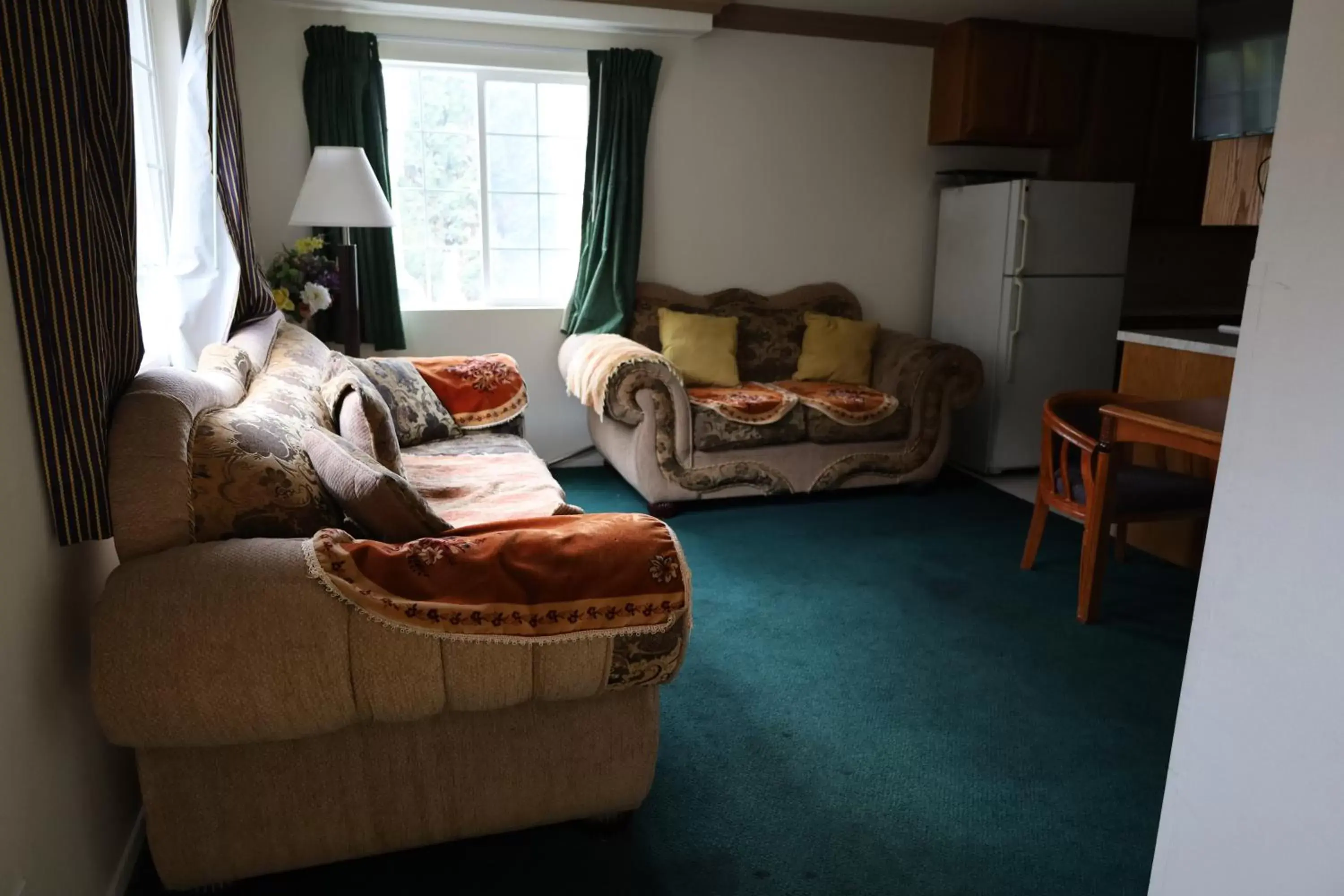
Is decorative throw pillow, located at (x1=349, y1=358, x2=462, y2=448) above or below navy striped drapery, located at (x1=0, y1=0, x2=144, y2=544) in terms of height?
below

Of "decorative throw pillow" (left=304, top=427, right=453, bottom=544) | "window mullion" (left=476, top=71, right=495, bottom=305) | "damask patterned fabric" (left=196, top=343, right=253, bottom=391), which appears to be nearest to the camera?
"decorative throw pillow" (left=304, top=427, right=453, bottom=544)

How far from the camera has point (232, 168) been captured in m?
2.95

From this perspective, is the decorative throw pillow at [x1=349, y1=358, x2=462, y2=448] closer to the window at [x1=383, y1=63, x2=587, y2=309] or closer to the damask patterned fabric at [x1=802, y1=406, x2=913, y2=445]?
the window at [x1=383, y1=63, x2=587, y2=309]

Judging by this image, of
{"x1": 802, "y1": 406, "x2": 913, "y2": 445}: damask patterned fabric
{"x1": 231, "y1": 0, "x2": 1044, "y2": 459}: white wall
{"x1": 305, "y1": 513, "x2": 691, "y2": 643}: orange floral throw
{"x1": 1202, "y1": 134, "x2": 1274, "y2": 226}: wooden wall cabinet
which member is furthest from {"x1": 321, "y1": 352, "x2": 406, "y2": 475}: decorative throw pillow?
{"x1": 1202, "y1": 134, "x2": 1274, "y2": 226}: wooden wall cabinet

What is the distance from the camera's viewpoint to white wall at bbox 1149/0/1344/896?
0.82 metres

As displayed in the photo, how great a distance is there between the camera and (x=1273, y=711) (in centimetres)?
90

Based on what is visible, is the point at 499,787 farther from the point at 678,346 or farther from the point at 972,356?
the point at 972,356

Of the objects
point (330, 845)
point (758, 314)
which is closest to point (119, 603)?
point (330, 845)

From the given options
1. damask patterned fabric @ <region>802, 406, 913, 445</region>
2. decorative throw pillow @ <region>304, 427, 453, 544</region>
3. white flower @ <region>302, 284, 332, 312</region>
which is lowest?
damask patterned fabric @ <region>802, 406, 913, 445</region>

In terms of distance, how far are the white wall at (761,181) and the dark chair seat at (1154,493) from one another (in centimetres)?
228

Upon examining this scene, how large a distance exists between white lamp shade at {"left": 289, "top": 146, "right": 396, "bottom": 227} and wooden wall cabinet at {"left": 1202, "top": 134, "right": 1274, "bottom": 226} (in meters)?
3.14

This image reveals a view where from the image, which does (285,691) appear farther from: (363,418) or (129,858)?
(363,418)

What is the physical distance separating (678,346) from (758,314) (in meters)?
0.58

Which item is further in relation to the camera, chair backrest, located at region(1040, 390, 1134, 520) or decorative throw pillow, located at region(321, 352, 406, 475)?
chair backrest, located at region(1040, 390, 1134, 520)
